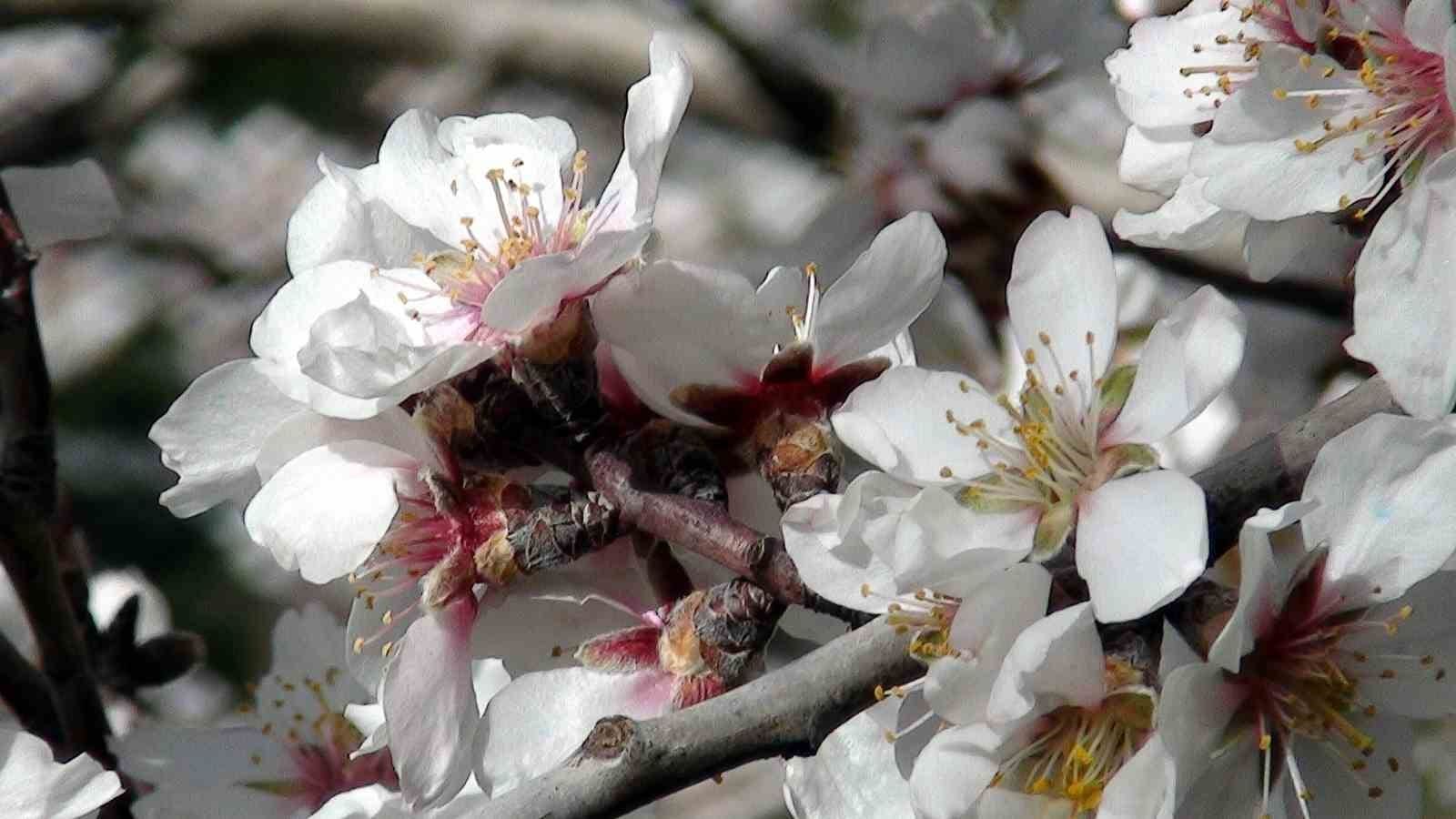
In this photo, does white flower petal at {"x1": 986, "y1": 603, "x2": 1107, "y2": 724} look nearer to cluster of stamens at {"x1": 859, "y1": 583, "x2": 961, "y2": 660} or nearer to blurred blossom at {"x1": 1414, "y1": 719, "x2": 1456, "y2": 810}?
cluster of stamens at {"x1": 859, "y1": 583, "x2": 961, "y2": 660}

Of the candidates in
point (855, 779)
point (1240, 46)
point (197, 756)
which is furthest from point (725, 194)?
point (855, 779)

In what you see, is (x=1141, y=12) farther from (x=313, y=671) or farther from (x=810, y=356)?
(x=313, y=671)

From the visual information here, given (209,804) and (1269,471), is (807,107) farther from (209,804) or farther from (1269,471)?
(1269,471)

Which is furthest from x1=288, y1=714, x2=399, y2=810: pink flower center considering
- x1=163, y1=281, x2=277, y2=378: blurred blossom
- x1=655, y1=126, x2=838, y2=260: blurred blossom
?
x1=163, y1=281, x2=277, y2=378: blurred blossom

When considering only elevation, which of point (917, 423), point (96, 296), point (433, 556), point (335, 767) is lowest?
point (96, 296)

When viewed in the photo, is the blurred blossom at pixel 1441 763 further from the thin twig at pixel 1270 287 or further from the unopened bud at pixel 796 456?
the unopened bud at pixel 796 456

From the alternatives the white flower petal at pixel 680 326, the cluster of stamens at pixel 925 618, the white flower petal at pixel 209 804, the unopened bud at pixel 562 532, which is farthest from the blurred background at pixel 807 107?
the white flower petal at pixel 209 804

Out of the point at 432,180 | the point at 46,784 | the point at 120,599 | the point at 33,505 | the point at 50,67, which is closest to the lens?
the point at 46,784
